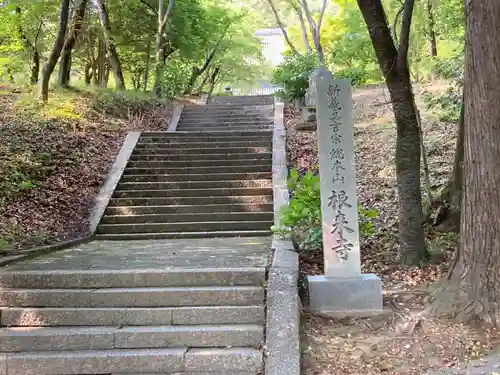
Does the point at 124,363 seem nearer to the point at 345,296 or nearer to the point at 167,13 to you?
the point at 345,296

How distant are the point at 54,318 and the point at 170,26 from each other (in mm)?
15616

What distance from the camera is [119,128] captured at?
1276cm

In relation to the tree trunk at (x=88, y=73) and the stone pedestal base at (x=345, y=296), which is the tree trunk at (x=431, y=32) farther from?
the stone pedestal base at (x=345, y=296)

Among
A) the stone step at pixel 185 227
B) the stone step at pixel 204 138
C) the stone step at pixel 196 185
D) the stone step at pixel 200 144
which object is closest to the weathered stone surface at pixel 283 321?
the stone step at pixel 185 227

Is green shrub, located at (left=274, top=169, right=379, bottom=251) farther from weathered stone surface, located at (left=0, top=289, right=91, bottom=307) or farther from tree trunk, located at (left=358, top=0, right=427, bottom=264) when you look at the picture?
weathered stone surface, located at (left=0, top=289, right=91, bottom=307)

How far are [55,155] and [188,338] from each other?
656 cm

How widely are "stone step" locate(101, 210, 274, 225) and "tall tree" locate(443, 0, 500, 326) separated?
4.46m

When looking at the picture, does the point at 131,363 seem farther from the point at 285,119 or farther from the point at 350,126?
→ the point at 285,119

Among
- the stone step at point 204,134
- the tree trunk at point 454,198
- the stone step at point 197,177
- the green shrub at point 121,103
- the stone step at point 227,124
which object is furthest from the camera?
the stone step at point 227,124

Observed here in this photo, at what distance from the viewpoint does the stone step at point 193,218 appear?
8820mm

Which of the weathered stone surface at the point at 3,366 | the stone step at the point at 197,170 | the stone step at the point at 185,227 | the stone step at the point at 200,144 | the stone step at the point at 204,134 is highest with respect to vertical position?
the stone step at the point at 204,134

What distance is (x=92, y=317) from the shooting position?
4723 millimetres

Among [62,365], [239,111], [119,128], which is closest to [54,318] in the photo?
[62,365]

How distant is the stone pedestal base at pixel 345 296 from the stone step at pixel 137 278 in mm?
589
